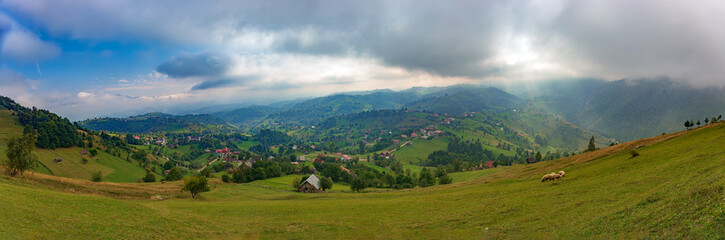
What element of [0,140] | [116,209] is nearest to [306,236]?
[116,209]

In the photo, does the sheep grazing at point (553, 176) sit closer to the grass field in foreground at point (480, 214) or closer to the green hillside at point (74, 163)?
the grass field in foreground at point (480, 214)

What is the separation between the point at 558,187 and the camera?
34.2 meters

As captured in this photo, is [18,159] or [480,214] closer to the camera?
[480,214]

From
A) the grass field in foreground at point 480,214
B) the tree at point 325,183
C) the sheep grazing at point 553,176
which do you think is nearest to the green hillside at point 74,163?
the tree at point 325,183

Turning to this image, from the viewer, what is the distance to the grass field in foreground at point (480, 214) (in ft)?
56.9

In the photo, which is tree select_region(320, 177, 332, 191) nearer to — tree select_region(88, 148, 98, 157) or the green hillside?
the green hillside

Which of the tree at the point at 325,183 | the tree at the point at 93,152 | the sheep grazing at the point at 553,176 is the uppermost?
the tree at the point at 93,152

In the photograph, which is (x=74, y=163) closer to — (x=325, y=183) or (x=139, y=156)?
→ (x=139, y=156)

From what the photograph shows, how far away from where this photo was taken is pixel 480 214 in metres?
29.5

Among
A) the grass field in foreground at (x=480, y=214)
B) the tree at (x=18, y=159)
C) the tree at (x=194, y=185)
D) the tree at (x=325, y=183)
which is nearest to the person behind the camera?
the grass field in foreground at (x=480, y=214)

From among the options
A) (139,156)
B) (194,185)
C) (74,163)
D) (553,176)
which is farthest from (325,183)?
(139,156)

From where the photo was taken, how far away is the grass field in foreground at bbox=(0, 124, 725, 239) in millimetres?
17328

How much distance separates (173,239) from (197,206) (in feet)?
60.7

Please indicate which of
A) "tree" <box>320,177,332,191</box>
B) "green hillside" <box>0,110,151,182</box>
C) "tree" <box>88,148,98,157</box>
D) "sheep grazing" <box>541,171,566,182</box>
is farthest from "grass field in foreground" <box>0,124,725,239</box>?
"tree" <box>88,148,98,157</box>
